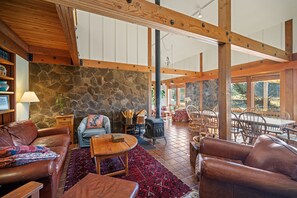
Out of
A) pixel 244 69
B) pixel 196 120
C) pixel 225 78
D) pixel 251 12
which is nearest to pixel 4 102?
pixel 225 78

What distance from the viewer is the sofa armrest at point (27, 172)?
134 cm

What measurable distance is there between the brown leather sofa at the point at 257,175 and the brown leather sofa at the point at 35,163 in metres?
1.67

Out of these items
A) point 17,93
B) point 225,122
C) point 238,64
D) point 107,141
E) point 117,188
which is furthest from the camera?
point 238,64

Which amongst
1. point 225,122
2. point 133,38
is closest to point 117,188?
point 225,122

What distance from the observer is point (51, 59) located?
154 inches

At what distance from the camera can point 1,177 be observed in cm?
131

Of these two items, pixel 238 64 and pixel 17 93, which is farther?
pixel 238 64

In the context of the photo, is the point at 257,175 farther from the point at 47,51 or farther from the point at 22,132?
the point at 47,51

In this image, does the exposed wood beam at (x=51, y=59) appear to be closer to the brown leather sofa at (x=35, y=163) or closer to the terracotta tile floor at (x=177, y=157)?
the brown leather sofa at (x=35, y=163)

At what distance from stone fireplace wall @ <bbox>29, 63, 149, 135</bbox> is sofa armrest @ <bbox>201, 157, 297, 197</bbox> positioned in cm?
380

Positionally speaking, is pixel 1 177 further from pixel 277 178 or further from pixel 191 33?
pixel 191 33

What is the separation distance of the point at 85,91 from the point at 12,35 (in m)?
2.02

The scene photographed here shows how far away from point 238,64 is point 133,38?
4.23m

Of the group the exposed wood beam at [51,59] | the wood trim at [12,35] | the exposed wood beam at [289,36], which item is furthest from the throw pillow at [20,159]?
the exposed wood beam at [289,36]
